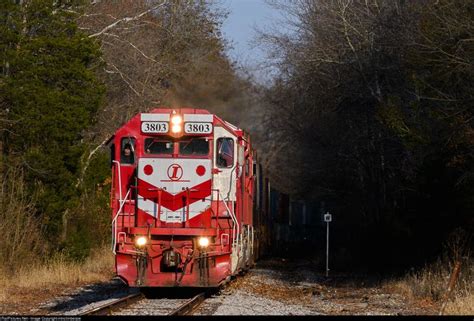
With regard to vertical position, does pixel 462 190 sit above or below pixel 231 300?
above

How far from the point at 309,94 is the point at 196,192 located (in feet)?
53.6

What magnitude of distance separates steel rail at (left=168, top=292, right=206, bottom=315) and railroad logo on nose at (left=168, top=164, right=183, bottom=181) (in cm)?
223

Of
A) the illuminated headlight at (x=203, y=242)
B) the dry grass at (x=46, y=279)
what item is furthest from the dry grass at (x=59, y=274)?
the illuminated headlight at (x=203, y=242)

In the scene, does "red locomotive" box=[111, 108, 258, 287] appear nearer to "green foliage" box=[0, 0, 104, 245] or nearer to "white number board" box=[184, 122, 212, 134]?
"white number board" box=[184, 122, 212, 134]

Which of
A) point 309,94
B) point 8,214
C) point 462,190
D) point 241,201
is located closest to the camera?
point 241,201

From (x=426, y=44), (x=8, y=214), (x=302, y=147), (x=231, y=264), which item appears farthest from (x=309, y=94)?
(x=231, y=264)

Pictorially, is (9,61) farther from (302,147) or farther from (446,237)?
(302,147)

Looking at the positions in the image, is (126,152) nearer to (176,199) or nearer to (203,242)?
(176,199)

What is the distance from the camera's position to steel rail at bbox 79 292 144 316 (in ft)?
45.1

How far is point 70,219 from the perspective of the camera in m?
25.9

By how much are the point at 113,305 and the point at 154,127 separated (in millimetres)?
3908

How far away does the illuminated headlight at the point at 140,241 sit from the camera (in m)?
16.7

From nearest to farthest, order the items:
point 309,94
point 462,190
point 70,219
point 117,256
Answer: point 117,256 < point 462,190 < point 70,219 < point 309,94

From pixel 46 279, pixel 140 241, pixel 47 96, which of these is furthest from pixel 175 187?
pixel 47 96
